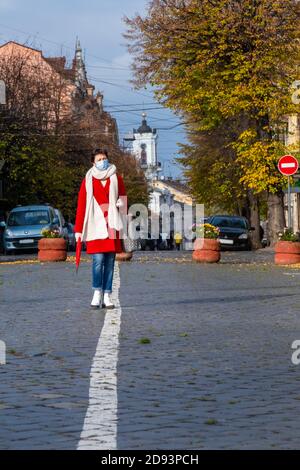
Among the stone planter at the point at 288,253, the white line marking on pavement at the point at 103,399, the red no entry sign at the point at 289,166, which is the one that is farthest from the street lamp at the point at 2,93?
the white line marking on pavement at the point at 103,399

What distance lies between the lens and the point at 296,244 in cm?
3203

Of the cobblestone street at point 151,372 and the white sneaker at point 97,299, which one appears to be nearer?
the cobblestone street at point 151,372

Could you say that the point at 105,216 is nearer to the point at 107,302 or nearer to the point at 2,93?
the point at 107,302

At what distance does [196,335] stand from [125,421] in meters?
5.04

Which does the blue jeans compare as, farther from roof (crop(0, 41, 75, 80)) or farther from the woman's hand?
roof (crop(0, 41, 75, 80))

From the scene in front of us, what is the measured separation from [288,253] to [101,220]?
17154mm

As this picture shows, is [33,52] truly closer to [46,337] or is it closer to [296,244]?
[296,244]

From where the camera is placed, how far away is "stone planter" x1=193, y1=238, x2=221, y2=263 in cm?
3259

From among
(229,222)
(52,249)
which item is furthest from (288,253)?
(229,222)

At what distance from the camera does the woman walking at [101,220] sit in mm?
15047

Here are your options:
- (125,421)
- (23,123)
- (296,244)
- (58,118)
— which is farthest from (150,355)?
(58,118)

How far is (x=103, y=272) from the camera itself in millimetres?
15164

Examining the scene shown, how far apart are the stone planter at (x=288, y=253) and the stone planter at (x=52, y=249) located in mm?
5548

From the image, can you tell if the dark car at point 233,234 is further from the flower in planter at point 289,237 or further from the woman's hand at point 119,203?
the woman's hand at point 119,203
